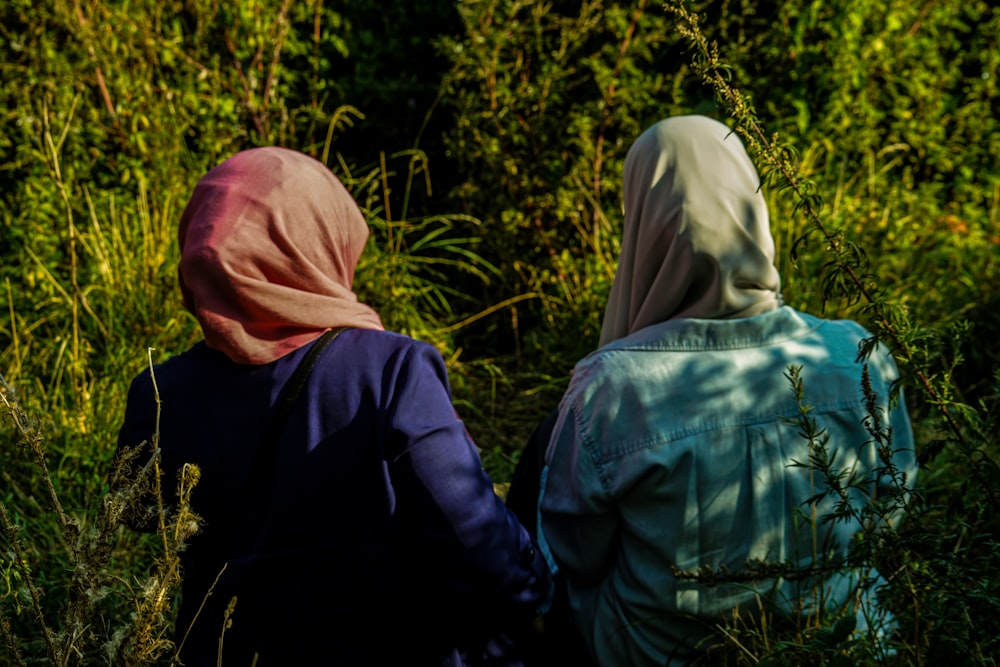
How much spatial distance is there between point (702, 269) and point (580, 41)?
278 cm

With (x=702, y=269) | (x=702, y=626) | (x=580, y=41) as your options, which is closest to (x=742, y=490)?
(x=702, y=626)

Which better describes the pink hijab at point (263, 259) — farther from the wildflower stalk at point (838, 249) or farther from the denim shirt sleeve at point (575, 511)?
the wildflower stalk at point (838, 249)

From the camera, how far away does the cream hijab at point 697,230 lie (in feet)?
7.19

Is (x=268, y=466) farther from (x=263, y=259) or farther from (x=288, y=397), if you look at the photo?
(x=263, y=259)

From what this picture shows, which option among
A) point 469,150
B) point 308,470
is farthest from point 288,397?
point 469,150

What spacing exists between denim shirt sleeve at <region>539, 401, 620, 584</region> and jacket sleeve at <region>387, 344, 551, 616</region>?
0.89 feet

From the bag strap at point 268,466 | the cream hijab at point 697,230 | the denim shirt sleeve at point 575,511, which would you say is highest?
the cream hijab at point 697,230

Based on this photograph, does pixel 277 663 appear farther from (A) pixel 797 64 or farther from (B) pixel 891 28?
(B) pixel 891 28

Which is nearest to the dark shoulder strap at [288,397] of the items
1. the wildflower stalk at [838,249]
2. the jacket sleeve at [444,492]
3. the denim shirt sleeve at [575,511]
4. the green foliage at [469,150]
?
the jacket sleeve at [444,492]

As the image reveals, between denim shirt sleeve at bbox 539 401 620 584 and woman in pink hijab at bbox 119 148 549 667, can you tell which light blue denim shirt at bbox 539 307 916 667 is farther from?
woman in pink hijab at bbox 119 148 549 667

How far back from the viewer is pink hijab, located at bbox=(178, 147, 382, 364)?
71.3 inches

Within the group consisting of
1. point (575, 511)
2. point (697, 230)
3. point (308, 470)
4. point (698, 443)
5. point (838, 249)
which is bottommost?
point (575, 511)

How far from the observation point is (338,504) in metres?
1.80

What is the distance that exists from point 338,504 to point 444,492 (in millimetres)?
218
